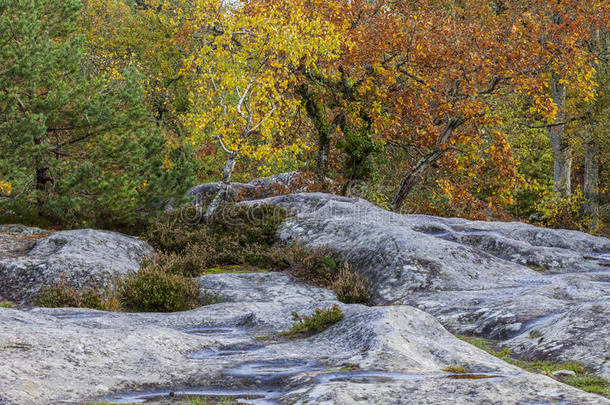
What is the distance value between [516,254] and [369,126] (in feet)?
30.6

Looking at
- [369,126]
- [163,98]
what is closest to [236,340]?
[369,126]

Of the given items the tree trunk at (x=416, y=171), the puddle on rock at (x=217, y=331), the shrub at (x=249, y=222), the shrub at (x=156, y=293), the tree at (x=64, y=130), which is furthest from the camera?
the tree trunk at (x=416, y=171)

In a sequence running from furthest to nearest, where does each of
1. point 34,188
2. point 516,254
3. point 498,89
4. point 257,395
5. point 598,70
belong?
point 598,70
point 498,89
point 34,188
point 516,254
point 257,395

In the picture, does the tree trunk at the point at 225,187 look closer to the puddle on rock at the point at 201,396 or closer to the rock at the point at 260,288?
the rock at the point at 260,288

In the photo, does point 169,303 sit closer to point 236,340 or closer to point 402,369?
point 236,340

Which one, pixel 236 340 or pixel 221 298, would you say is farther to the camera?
pixel 221 298

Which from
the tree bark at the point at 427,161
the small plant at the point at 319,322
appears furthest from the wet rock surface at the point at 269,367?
the tree bark at the point at 427,161

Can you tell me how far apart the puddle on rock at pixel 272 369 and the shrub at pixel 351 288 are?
5213mm

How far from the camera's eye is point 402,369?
14.0ft

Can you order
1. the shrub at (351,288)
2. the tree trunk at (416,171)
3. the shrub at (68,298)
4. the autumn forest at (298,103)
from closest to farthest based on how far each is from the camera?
the shrub at (68,298), the shrub at (351,288), the autumn forest at (298,103), the tree trunk at (416,171)

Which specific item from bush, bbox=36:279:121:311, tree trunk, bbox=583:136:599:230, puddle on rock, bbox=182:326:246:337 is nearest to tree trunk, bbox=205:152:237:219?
bush, bbox=36:279:121:311

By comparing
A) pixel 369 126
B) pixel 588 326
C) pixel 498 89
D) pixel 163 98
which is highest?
pixel 163 98

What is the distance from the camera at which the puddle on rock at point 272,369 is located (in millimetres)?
4434

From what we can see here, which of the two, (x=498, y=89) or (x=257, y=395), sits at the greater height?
(x=498, y=89)
